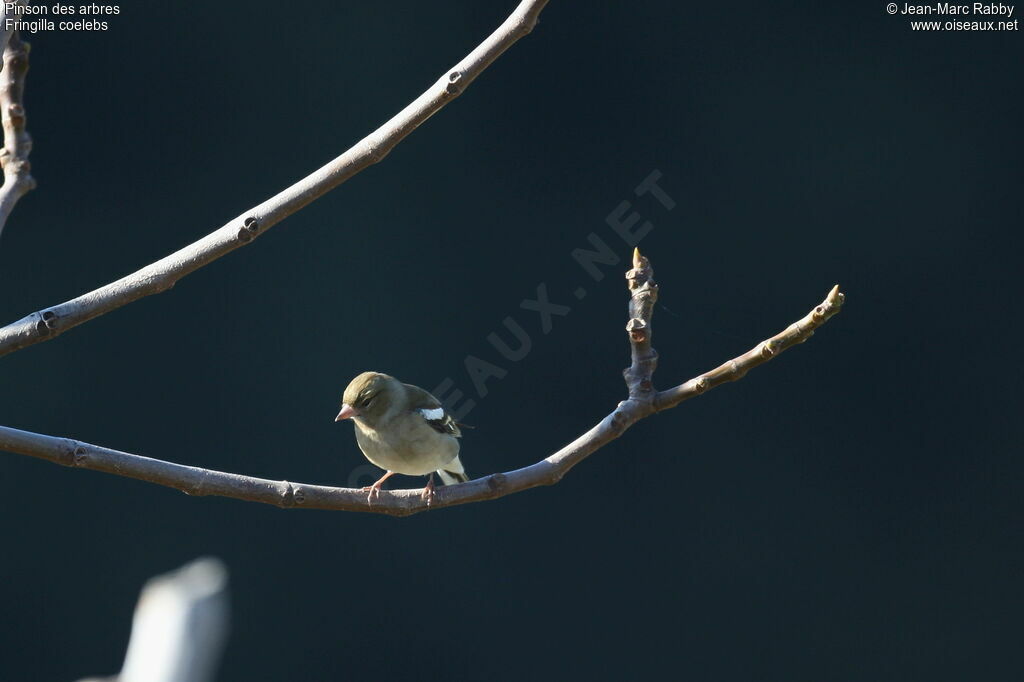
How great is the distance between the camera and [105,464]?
189cm

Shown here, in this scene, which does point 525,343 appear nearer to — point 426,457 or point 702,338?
point 702,338

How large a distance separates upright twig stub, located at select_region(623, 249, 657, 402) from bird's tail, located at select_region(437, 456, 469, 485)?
1.53 metres

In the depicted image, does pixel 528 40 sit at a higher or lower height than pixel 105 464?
higher

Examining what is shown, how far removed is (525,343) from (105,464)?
3881 millimetres

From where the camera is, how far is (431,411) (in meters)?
3.48

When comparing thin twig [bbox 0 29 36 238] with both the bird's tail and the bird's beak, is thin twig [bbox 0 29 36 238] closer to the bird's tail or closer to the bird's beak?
the bird's beak

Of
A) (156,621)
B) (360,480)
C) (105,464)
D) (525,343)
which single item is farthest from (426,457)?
(156,621)

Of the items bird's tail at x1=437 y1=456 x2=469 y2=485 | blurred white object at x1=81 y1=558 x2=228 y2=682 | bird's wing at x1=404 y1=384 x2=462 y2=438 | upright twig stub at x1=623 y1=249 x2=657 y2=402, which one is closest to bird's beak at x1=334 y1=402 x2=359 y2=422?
bird's wing at x1=404 y1=384 x2=462 y2=438

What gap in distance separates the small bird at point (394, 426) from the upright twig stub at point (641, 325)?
4.04 feet

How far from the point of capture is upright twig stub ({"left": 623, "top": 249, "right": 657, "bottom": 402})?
213cm

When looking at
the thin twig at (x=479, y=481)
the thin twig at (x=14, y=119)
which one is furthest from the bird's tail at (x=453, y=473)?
the thin twig at (x=14, y=119)

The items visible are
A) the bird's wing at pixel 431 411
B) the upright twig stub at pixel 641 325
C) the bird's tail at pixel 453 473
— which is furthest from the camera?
the bird's tail at pixel 453 473

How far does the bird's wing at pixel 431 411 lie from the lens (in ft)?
11.3

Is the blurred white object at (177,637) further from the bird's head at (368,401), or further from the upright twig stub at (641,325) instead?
the bird's head at (368,401)
